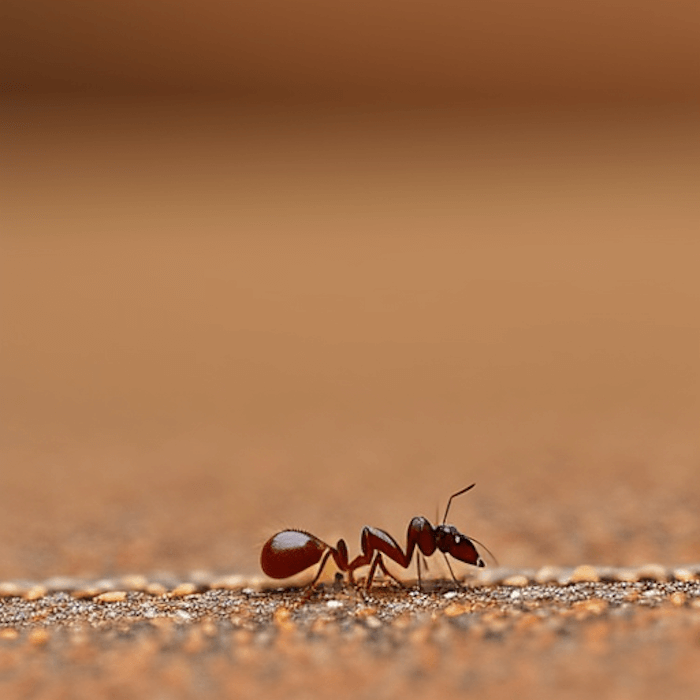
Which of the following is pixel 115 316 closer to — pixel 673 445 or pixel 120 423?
pixel 120 423

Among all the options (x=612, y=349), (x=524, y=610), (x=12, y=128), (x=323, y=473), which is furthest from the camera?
(x=12, y=128)

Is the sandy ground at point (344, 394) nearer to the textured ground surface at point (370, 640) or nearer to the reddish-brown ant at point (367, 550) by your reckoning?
the textured ground surface at point (370, 640)

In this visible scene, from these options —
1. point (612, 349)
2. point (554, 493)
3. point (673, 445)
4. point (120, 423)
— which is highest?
point (612, 349)

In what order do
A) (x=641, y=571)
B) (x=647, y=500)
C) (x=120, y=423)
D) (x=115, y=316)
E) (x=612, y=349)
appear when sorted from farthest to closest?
1. (x=115, y=316)
2. (x=612, y=349)
3. (x=120, y=423)
4. (x=647, y=500)
5. (x=641, y=571)

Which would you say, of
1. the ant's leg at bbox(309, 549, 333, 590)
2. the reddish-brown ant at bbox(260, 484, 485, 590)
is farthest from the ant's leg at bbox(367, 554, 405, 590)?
the ant's leg at bbox(309, 549, 333, 590)

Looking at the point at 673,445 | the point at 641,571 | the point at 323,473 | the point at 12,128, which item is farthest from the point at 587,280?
the point at 12,128

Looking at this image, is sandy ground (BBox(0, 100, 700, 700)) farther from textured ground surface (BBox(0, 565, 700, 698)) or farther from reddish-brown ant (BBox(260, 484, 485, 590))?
reddish-brown ant (BBox(260, 484, 485, 590))

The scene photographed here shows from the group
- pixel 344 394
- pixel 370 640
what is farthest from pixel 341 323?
pixel 370 640
